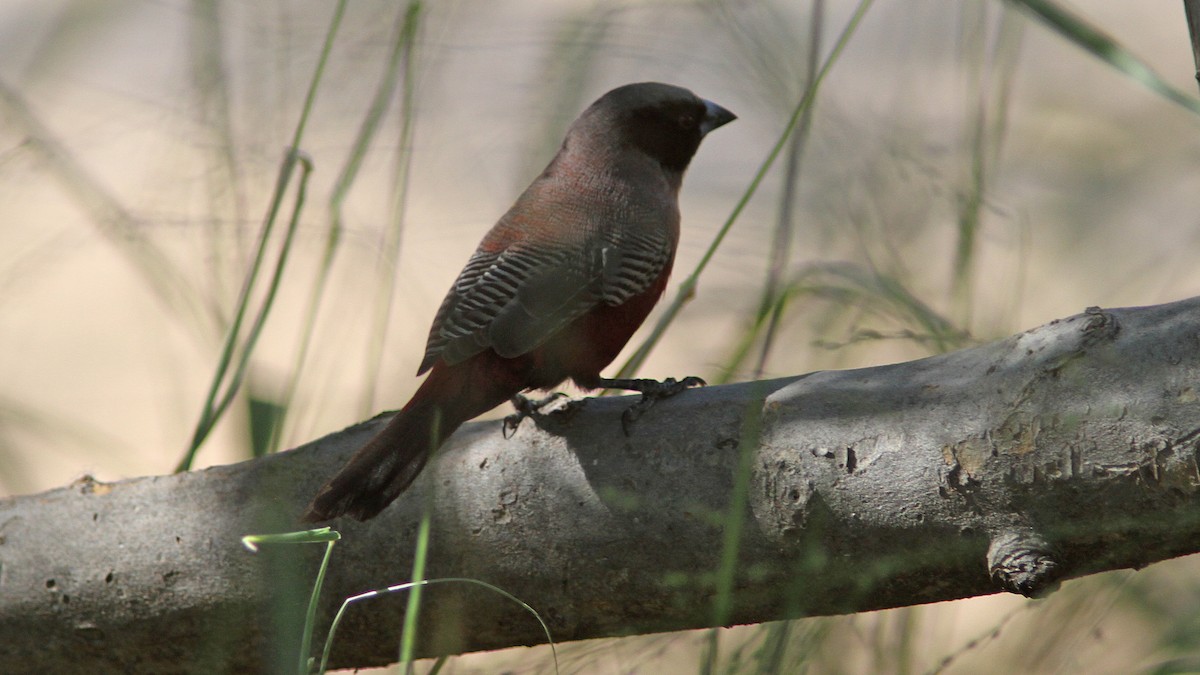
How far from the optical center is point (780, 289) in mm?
1541

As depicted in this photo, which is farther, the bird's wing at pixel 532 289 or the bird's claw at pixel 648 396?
the bird's wing at pixel 532 289

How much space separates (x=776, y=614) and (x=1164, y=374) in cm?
65

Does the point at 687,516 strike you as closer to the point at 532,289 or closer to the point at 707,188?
the point at 532,289

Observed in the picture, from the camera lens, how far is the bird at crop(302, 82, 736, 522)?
1960mm

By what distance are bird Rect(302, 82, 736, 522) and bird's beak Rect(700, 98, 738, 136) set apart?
0.02 metres

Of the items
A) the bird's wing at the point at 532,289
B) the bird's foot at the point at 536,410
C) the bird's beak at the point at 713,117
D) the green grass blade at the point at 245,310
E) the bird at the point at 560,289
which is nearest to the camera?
the green grass blade at the point at 245,310

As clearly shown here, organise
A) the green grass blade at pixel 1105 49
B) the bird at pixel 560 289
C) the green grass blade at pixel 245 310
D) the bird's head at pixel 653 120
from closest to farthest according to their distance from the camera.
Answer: the green grass blade at pixel 1105 49, the green grass blade at pixel 245 310, the bird at pixel 560 289, the bird's head at pixel 653 120

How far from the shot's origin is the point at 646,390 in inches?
82.7

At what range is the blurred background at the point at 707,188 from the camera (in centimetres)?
187

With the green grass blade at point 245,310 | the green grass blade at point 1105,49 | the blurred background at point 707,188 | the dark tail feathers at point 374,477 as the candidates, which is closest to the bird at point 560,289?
the dark tail feathers at point 374,477

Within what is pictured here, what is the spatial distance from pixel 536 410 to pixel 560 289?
0.30m

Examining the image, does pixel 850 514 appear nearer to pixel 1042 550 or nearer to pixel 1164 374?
pixel 1042 550

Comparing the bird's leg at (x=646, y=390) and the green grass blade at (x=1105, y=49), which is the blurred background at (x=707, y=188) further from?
the green grass blade at (x=1105, y=49)

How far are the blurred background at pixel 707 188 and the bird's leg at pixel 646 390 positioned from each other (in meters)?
Result: 0.08
